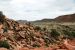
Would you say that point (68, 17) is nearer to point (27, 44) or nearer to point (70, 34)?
point (70, 34)

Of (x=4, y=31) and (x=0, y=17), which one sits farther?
(x=0, y=17)

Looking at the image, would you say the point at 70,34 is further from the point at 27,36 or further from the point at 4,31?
the point at 4,31

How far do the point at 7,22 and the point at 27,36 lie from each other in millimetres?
3804

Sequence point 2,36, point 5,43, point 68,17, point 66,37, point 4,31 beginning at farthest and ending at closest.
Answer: point 68,17 → point 66,37 → point 4,31 → point 2,36 → point 5,43

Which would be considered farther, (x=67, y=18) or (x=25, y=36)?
(x=67, y=18)

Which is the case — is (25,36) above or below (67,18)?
below

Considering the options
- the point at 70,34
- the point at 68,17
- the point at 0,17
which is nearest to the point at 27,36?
the point at 0,17

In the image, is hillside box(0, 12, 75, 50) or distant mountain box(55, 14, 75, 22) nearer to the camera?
hillside box(0, 12, 75, 50)

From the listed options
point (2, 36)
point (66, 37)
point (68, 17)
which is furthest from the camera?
point (68, 17)

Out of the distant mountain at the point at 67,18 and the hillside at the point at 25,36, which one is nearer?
the hillside at the point at 25,36

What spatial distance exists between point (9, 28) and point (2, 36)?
5.01 metres

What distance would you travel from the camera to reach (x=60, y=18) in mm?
115375

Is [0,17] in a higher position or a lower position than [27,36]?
higher

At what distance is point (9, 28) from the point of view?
3881cm
